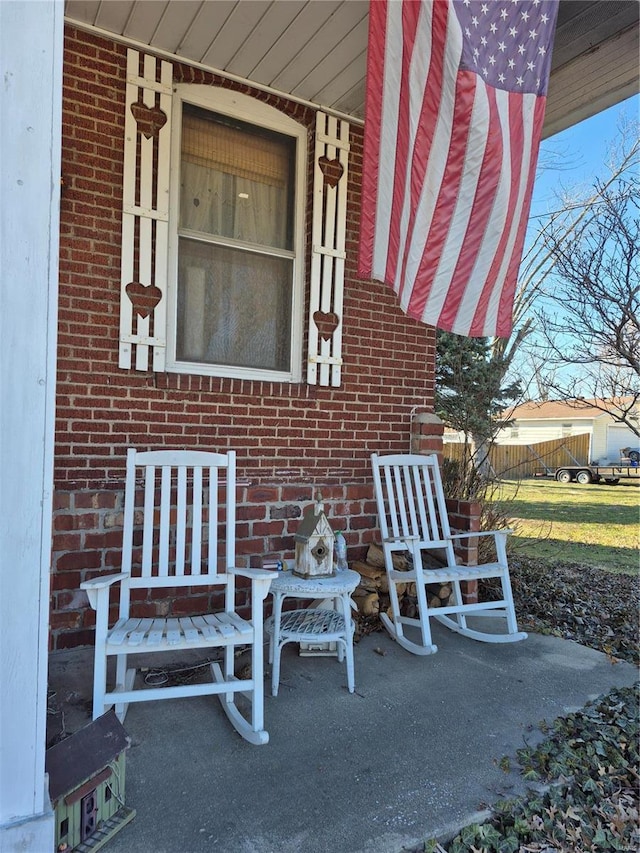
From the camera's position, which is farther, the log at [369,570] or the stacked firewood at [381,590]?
the log at [369,570]

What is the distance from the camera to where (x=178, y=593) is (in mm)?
3207

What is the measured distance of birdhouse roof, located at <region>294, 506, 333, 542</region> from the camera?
2768 millimetres

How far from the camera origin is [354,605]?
135 inches

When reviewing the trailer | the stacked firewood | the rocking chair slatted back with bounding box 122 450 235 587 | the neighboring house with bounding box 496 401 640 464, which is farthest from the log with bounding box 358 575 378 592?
the neighboring house with bounding box 496 401 640 464

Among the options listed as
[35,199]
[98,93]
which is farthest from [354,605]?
[98,93]

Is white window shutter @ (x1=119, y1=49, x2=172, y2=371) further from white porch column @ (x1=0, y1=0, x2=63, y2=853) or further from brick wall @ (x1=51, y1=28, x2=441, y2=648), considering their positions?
white porch column @ (x1=0, y1=0, x2=63, y2=853)

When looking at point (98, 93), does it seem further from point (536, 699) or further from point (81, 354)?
point (536, 699)

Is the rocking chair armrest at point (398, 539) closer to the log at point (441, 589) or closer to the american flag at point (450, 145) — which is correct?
the log at point (441, 589)

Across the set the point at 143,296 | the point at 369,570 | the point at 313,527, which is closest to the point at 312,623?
the point at 313,527

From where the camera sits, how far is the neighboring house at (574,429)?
25.7 m

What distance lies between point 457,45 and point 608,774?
2958 mm

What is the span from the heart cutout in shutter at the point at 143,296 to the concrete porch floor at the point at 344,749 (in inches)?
73.3

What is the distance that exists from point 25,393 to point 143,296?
1.84 meters

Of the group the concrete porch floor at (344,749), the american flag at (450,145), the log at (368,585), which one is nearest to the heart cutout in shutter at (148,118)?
the american flag at (450,145)
